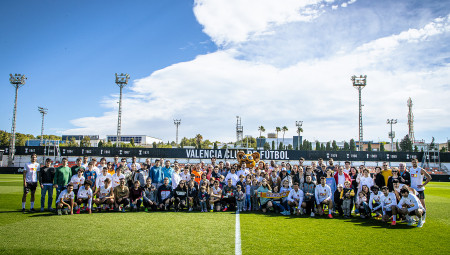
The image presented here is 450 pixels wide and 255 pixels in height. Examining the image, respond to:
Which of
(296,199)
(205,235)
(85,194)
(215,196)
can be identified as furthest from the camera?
(215,196)

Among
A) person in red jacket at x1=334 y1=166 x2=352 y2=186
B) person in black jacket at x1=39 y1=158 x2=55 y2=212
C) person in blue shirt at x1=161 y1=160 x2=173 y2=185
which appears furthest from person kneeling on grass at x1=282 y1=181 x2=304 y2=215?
person in black jacket at x1=39 y1=158 x2=55 y2=212

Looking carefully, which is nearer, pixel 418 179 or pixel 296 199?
pixel 418 179

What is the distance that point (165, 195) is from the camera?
9406mm

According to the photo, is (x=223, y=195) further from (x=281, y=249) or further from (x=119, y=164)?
(x=281, y=249)

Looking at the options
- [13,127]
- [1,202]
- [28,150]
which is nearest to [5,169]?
[28,150]

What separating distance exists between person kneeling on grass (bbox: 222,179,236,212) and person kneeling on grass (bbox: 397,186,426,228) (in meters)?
4.97

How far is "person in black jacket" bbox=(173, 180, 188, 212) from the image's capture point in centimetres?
931

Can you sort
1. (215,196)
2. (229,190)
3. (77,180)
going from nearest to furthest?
(77,180), (215,196), (229,190)

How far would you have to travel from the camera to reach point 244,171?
36.4ft

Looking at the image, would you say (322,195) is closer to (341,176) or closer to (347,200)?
(347,200)

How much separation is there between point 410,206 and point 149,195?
7880 millimetres

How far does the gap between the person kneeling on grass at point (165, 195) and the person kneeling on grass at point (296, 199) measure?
3919 millimetres

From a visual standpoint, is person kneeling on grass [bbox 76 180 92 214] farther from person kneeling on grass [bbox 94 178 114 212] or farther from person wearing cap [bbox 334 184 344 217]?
person wearing cap [bbox 334 184 344 217]

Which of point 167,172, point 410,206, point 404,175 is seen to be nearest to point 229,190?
point 167,172
